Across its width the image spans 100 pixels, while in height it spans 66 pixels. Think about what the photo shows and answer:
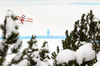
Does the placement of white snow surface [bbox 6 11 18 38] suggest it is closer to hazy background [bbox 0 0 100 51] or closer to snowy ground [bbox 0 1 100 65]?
snowy ground [bbox 0 1 100 65]

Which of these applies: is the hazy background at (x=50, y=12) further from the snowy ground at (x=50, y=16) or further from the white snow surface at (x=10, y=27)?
the white snow surface at (x=10, y=27)

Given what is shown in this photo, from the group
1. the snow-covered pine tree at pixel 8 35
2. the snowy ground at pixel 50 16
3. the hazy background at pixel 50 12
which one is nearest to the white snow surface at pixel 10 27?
the snow-covered pine tree at pixel 8 35

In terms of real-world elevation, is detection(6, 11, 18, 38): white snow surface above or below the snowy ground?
above

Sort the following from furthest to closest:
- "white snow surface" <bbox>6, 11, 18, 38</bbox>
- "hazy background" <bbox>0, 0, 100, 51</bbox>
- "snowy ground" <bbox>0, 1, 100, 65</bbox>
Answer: "hazy background" <bbox>0, 0, 100, 51</bbox>
"snowy ground" <bbox>0, 1, 100, 65</bbox>
"white snow surface" <bbox>6, 11, 18, 38</bbox>

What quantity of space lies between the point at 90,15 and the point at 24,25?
32.7ft

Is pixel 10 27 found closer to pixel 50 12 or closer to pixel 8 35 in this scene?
pixel 8 35

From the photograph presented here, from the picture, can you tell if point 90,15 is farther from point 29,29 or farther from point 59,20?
point 59,20

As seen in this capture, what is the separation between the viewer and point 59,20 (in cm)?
1355

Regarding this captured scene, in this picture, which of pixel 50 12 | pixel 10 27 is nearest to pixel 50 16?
pixel 50 12

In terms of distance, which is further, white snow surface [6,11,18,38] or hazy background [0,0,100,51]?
hazy background [0,0,100,51]

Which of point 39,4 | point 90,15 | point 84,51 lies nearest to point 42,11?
point 39,4

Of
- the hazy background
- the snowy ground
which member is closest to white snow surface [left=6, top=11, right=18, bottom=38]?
the snowy ground

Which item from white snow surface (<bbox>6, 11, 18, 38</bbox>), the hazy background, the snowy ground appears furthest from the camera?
the hazy background

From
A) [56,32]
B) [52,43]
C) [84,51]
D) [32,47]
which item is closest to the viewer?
[84,51]
